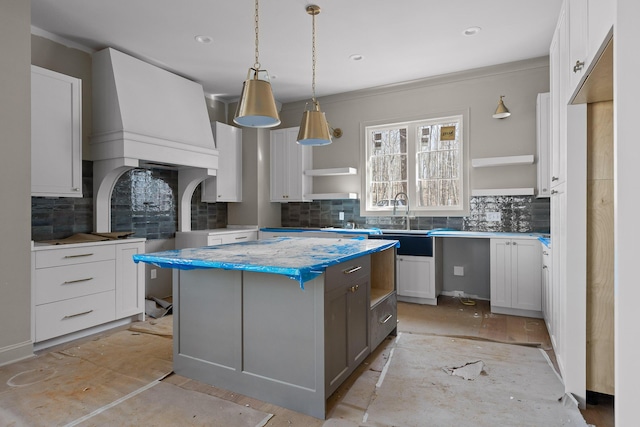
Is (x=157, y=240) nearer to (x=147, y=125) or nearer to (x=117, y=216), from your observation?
(x=117, y=216)

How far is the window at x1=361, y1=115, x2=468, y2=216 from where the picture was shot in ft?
15.9

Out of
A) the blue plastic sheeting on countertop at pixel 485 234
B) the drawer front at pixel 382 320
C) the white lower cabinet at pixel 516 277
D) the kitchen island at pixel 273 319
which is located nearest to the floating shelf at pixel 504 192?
the blue plastic sheeting on countertop at pixel 485 234

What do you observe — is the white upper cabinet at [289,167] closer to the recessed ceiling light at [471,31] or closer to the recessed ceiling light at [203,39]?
the recessed ceiling light at [203,39]

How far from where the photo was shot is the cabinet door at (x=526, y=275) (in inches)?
149

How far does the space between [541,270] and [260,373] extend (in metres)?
2.97

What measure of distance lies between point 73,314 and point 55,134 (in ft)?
5.15

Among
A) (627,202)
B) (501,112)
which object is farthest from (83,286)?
(501,112)

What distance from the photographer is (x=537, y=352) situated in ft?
9.72

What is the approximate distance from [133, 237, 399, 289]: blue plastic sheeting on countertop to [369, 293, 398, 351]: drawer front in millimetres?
484

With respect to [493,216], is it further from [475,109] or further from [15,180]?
[15,180]

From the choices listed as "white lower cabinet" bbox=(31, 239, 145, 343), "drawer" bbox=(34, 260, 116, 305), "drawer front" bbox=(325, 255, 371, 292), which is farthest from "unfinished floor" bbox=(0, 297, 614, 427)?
"drawer front" bbox=(325, 255, 371, 292)

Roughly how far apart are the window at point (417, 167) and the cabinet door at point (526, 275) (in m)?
0.98

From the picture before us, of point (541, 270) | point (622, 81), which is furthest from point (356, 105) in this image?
point (622, 81)

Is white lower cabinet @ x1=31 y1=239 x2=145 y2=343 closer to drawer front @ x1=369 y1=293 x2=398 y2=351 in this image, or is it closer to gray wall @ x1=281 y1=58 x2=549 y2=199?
drawer front @ x1=369 y1=293 x2=398 y2=351
